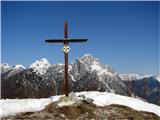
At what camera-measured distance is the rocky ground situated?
96.7 feet

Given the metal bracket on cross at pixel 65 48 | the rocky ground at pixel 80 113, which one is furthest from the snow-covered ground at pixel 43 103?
the metal bracket on cross at pixel 65 48

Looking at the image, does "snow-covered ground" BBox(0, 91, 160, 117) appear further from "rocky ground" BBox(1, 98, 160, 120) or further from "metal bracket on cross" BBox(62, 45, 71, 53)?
"metal bracket on cross" BBox(62, 45, 71, 53)

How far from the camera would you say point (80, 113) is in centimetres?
3047

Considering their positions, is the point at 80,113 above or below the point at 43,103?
below

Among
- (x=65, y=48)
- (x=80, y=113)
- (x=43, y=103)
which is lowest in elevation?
(x=80, y=113)

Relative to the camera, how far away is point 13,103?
114ft

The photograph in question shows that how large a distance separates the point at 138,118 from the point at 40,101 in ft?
39.6

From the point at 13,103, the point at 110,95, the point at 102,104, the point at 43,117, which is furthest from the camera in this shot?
the point at 110,95

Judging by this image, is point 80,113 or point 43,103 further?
point 43,103

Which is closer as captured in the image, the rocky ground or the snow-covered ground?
the rocky ground

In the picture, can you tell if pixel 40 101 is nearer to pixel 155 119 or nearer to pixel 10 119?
pixel 10 119

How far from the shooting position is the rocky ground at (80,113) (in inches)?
1160

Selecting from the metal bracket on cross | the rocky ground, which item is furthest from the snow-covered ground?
the metal bracket on cross

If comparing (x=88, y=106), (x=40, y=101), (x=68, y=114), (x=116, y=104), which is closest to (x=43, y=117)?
(x=68, y=114)
